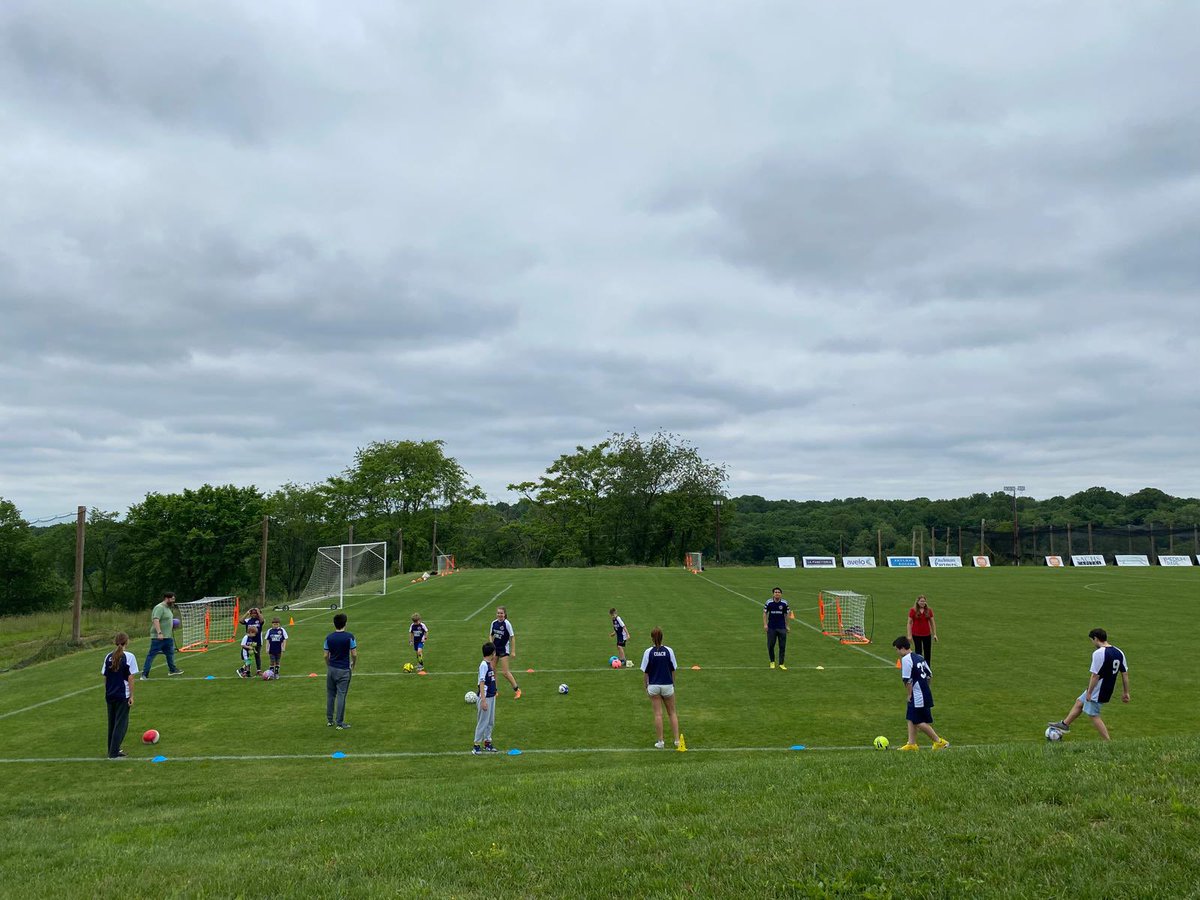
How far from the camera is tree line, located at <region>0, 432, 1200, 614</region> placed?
2970 inches

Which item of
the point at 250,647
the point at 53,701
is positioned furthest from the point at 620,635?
the point at 53,701

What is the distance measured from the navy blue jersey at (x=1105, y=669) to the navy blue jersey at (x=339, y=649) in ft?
39.3

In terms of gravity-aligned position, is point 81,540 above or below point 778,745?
above

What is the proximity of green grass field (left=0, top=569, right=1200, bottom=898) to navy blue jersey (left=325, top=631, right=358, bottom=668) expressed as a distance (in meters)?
1.23

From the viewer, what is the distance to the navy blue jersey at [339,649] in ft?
48.3

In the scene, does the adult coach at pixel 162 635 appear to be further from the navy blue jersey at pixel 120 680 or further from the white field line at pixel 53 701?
the navy blue jersey at pixel 120 680

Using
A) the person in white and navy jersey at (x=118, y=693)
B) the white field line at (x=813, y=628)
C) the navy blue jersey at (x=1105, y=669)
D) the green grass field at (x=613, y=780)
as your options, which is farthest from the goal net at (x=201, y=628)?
the navy blue jersey at (x=1105, y=669)

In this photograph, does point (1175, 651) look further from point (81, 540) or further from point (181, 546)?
point (181, 546)

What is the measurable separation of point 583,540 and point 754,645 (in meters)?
76.4

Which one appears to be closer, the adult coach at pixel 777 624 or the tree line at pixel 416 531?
the adult coach at pixel 777 624

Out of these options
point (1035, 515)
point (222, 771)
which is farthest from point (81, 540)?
point (1035, 515)

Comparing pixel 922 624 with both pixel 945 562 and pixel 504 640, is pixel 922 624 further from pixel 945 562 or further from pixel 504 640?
pixel 945 562

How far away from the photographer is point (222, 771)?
12133 millimetres

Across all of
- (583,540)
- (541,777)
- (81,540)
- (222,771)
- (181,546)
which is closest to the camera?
(541,777)
